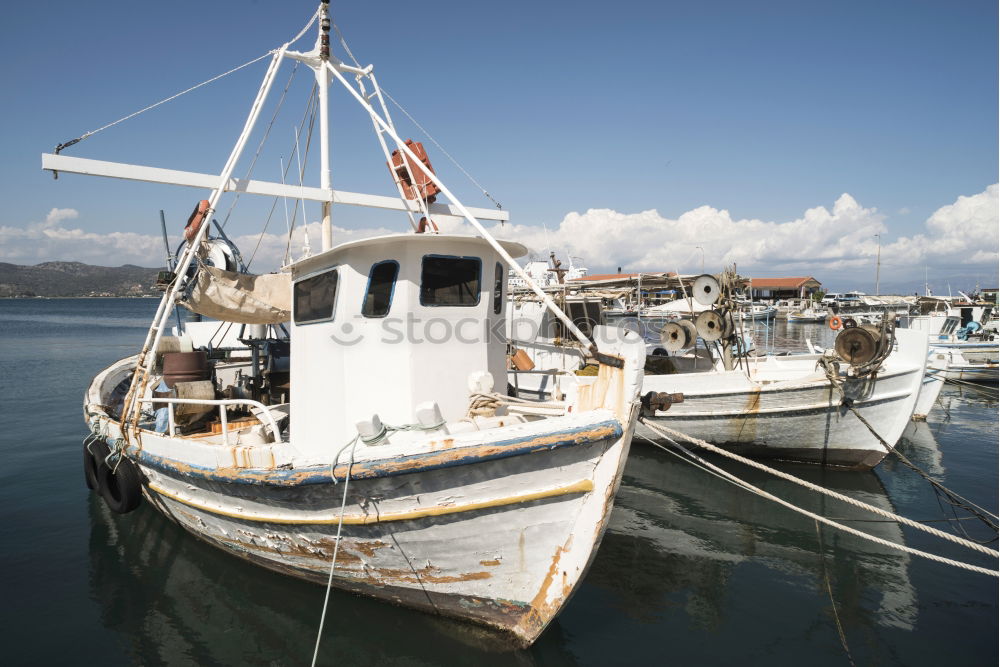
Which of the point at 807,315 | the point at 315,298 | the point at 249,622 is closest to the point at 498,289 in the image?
the point at 315,298

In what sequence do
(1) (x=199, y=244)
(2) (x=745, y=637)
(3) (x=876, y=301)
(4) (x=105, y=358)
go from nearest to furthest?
(2) (x=745, y=637) → (1) (x=199, y=244) → (4) (x=105, y=358) → (3) (x=876, y=301)

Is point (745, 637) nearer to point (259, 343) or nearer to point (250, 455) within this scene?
point (250, 455)

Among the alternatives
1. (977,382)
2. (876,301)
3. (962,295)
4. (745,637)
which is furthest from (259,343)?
(962,295)

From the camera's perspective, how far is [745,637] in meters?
5.62

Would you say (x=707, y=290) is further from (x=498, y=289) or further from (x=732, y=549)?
(x=498, y=289)

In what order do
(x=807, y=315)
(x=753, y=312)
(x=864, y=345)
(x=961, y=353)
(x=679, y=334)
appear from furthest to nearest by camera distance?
(x=807, y=315) < (x=961, y=353) < (x=753, y=312) < (x=679, y=334) < (x=864, y=345)

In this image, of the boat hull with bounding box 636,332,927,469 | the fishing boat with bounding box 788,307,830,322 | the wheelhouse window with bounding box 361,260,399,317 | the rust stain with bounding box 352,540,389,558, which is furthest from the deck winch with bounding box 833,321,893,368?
the fishing boat with bounding box 788,307,830,322

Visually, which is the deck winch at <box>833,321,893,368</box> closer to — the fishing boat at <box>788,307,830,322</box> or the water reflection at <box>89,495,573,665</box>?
the water reflection at <box>89,495,573,665</box>

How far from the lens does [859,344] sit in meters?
10.4

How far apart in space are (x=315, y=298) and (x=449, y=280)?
153 centimetres

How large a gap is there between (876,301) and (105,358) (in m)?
46.4

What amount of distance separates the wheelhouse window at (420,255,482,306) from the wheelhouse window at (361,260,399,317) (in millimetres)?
300

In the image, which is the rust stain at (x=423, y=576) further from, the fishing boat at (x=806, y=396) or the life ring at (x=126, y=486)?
the fishing boat at (x=806, y=396)

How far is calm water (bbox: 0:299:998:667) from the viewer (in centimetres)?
529
